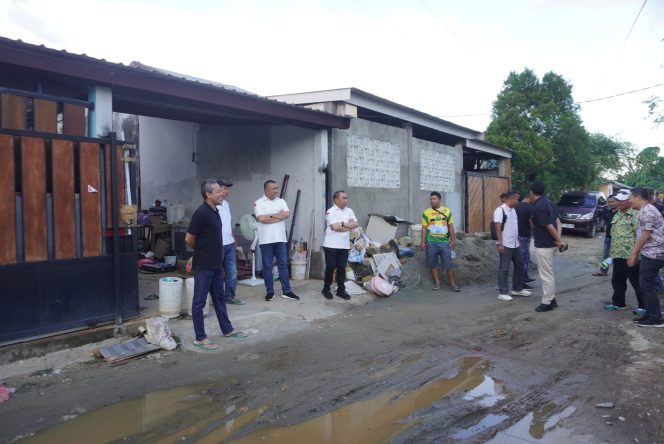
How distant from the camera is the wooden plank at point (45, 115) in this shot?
205 inches

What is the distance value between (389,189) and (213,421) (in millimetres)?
8342

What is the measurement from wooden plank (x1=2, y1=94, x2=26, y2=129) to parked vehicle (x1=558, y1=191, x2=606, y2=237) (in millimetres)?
18105

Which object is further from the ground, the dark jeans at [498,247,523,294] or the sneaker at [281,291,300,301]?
the dark jeans at [498,247,523,294]

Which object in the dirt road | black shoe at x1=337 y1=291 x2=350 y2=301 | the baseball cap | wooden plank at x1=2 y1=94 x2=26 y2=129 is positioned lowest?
the dirt road

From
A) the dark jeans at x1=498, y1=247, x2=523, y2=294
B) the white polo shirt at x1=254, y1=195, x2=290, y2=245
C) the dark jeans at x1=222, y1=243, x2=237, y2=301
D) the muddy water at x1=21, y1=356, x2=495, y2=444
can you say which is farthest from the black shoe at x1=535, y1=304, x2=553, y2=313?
the dark jeans at x1=222, y1=243, x2=237, y2=301

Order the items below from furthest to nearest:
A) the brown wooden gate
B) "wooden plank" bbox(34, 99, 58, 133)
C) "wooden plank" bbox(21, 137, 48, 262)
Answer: the brown wooden gate
"wooden plank" bbox(34, 99, 58, 133)
"wooden plank" bbox(21, 137, 48, 262)

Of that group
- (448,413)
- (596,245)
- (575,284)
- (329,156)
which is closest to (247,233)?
(329,156)

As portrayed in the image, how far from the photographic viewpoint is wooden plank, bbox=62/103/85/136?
548cm

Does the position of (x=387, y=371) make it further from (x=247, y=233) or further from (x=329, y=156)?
(x=329, y=156)

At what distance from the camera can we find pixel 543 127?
24953 mm

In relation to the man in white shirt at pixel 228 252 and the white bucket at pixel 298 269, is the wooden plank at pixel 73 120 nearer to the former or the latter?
the man in white shirt at pixel 228 252

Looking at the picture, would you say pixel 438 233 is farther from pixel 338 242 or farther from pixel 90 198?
pixel 90 198

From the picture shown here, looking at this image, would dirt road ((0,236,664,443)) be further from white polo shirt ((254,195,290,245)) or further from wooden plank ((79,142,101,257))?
white polo shirt ((254,195,290,245))

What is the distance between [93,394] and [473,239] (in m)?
9.50
